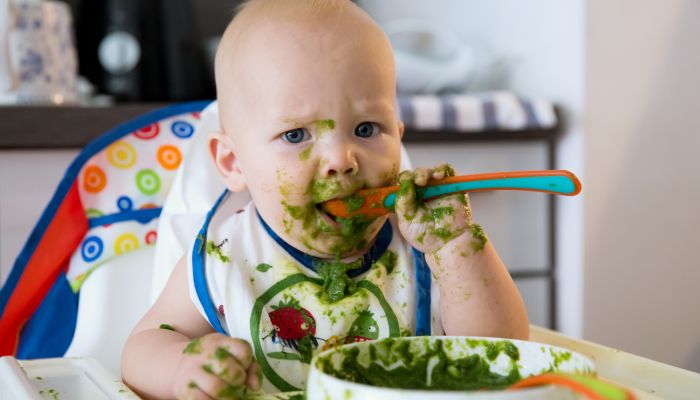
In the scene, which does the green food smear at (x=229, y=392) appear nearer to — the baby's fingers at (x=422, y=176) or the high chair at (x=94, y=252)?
the baby's fingers at (x=422, y=176)

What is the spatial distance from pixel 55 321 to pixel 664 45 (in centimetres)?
149

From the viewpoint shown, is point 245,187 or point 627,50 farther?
point 627,50

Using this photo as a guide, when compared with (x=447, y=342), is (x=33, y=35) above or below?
above

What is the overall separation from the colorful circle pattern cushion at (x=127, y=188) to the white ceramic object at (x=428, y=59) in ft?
2.88

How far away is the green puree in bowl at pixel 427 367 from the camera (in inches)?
24.6

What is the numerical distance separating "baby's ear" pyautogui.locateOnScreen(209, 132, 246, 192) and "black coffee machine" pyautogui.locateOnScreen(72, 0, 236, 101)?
1.10 metres

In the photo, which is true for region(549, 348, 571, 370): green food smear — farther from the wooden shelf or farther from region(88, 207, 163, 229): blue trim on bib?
the wooden shelf

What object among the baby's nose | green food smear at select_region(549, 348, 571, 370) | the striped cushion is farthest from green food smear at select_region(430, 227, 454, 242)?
the striped cushion

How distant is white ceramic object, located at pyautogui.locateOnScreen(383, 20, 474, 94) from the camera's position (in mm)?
1985

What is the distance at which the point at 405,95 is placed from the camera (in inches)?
79.0

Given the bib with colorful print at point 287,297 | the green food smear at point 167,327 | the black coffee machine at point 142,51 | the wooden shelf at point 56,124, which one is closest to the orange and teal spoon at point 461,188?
the bib with colorful print at point 287,297

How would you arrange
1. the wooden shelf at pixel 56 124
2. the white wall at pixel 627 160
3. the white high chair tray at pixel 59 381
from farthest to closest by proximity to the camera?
the white wall at pixel 627 160
the wooden shelf at pixel 56 124
the white high chair tray at pixel 59 381

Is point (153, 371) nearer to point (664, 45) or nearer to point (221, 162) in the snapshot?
point (221, 162)

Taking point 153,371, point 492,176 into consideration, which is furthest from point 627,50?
point 153,371
